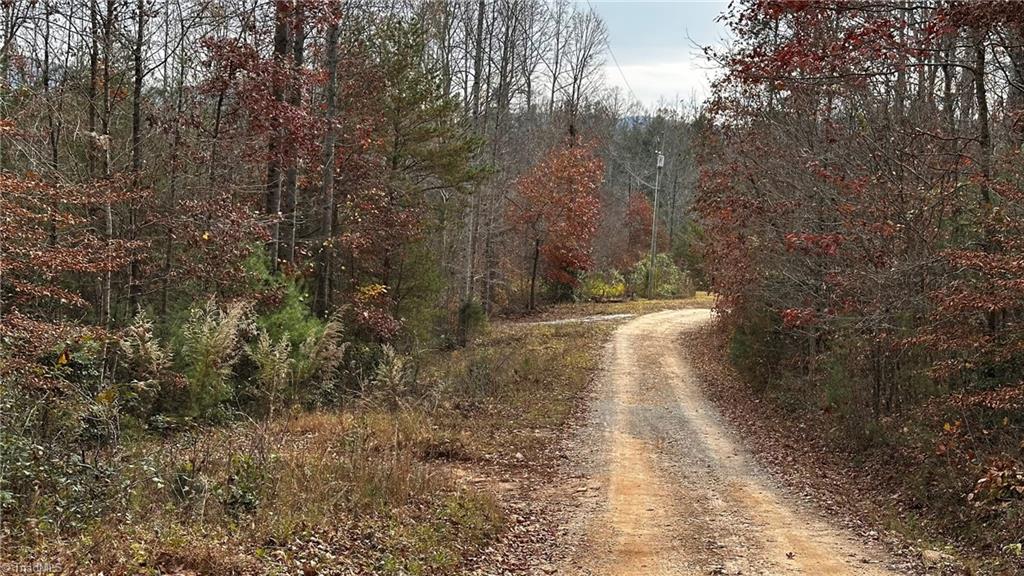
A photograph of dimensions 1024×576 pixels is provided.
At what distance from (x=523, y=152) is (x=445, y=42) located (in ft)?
51.1

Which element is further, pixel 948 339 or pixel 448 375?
pixel 448 375

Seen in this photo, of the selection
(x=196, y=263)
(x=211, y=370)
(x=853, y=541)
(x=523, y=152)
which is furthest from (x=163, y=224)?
(x=523, y=152)

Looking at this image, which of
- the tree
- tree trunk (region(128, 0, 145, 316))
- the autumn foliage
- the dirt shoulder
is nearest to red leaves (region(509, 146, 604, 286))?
the tree

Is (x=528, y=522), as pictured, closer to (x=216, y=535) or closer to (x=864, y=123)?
(x=216, y=535)

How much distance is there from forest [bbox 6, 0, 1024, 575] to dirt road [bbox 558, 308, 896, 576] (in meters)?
0.42

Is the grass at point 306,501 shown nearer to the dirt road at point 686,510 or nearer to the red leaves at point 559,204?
the dirt road at point 686,510

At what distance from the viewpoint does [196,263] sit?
13266 millimetres

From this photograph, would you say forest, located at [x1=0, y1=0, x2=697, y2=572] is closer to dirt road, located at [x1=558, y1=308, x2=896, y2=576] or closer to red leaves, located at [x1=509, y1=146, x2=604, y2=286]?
dirt road, located at [x1=558, y1=308, x2=896, y2=576]

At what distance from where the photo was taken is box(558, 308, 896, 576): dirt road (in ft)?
25.0

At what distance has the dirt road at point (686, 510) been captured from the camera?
25.0 ft

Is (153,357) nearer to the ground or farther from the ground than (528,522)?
farther from the ground

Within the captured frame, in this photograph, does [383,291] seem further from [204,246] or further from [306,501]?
[306,501]

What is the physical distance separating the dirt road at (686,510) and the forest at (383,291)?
421 mm

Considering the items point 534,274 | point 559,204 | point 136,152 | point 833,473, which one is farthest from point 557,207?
point 833,473
